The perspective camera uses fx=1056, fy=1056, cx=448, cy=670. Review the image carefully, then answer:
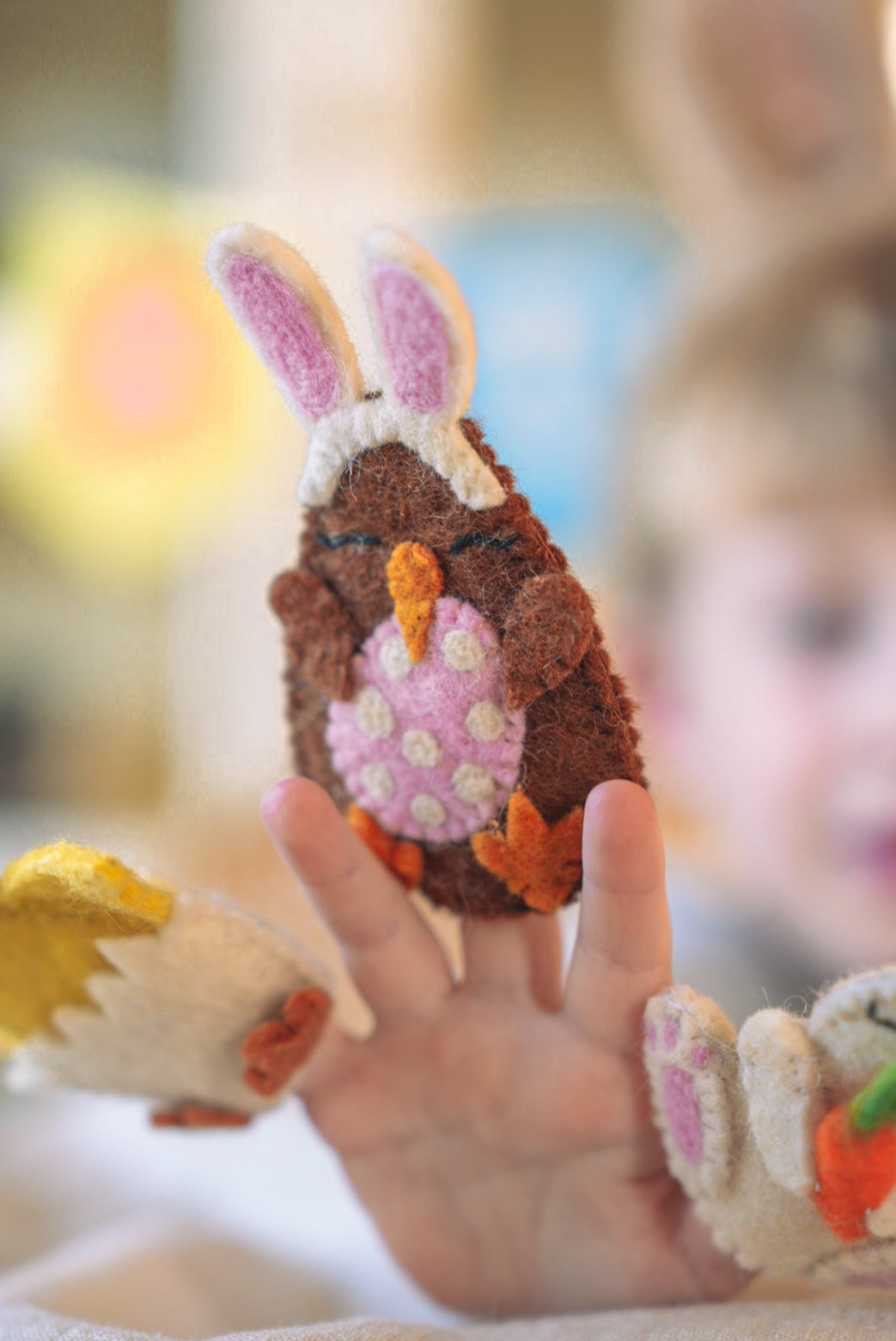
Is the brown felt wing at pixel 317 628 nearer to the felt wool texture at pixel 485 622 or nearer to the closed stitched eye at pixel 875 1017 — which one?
the felt wool texture at pixel 485 622

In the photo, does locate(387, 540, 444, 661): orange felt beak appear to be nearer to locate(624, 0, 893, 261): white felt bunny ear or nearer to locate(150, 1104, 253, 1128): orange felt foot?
locate(150, 1104, 253, 1128): orange felt foot

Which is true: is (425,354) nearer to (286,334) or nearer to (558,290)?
(286,334)

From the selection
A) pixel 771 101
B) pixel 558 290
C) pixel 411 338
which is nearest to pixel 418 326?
pixel 411 338

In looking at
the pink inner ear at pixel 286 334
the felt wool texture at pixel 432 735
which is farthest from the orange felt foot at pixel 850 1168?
the pink inner ear at pixel 286 334

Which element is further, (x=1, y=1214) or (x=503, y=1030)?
(x=1, y=1214)

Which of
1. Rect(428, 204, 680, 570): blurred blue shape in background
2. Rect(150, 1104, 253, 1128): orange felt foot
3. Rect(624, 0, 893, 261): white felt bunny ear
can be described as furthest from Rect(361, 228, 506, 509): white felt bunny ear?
Rect(428, 204, 680, 570): blurred blue shape in background

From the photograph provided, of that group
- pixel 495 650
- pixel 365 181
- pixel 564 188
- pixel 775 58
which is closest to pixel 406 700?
pixel 495 650

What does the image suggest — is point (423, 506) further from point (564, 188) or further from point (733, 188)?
point (564, 188)
